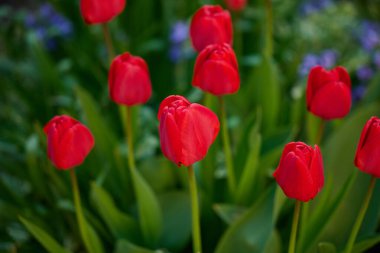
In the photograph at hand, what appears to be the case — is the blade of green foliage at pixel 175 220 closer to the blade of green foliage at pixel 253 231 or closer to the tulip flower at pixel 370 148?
the blade of green foliage at pixel 253 231

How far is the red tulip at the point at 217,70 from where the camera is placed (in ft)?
3.17

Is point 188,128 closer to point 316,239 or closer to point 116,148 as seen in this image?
point 316,239

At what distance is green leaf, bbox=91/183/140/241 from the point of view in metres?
1.26

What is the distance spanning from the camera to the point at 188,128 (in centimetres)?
81

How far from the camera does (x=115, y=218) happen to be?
1.30 meters

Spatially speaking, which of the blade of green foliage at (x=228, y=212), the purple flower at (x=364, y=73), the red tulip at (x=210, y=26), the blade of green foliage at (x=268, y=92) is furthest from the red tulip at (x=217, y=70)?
the purple flower at (x=364, y=73)

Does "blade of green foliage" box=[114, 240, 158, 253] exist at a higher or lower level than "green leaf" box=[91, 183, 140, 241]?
higher

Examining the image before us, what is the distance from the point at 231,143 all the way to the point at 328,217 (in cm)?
57

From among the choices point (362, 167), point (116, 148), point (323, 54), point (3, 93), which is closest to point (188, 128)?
point (362, 167)

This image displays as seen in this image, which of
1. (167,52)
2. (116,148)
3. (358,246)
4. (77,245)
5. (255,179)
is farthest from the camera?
(167,52)

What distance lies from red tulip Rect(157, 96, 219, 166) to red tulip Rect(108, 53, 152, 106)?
0.68ft

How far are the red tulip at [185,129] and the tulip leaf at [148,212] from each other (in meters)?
0.40

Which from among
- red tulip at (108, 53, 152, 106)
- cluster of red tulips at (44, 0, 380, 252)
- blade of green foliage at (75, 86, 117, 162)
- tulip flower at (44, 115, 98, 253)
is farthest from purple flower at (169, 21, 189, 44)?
tulip flower at (44, 115, 98, 253)

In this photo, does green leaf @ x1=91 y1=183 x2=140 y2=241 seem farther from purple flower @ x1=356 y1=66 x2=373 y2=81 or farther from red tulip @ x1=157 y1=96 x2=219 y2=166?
purple flower @ x1=356 y1=66 x2=373 y2=81
